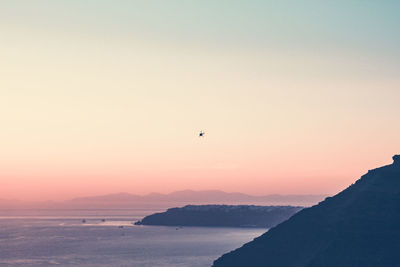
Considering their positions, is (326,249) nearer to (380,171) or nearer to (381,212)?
(381,212)

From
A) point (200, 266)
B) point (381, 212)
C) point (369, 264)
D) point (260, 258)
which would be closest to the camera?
point (369, 264)

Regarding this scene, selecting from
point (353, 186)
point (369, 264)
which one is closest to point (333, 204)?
point (353, 186)

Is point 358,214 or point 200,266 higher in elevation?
point 358,214

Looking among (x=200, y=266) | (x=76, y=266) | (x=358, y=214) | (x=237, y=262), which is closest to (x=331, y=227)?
(x=358, y=214)

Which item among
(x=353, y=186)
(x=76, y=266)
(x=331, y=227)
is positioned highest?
(x=353, y=186)

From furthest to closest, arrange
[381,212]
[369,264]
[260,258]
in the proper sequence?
[260,258]
[381,212]
[369,264]

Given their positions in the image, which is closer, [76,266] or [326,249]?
[326,249]

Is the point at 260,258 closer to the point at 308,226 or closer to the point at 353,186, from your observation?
the point at 308,226
